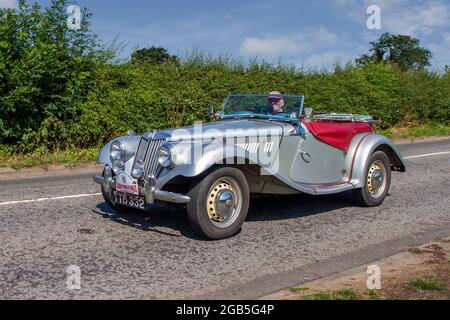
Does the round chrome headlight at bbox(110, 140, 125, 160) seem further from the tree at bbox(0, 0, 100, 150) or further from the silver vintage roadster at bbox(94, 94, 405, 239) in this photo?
the tree at bbox(0, 0, 100, 150)


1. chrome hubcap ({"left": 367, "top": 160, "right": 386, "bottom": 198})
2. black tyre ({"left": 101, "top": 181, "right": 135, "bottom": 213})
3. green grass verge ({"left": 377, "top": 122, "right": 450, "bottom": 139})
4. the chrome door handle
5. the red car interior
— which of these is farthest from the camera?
green grass verge ({"left": 377, "top": 122, "right": 450, "bottom": 139})

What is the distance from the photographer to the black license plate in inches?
222

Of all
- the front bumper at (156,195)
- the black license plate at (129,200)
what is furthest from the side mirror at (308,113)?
the black license plate at (129,200)

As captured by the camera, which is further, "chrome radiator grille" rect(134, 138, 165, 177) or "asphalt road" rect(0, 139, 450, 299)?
"chrome radiator grille" rect(134, 138, 165, 177)

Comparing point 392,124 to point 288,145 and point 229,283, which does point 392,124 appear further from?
point 229,283

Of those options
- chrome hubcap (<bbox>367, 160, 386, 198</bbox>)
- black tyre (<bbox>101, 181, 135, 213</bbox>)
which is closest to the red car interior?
chrome hubcap (<bbox>367, 160, 386, 198</bbox>)

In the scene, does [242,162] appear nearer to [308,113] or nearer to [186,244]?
[186,244]

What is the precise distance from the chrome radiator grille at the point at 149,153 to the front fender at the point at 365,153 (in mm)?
2827

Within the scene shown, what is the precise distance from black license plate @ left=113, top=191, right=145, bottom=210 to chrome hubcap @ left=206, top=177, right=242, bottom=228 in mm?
711

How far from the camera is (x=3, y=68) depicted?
11383 mm

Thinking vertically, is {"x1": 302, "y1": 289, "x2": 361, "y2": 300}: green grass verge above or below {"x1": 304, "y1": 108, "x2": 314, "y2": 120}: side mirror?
Result: below

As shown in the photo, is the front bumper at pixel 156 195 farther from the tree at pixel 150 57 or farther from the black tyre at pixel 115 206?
the tree at pixel 150 57

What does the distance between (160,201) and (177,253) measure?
63 cm

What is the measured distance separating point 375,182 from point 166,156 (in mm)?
3422
